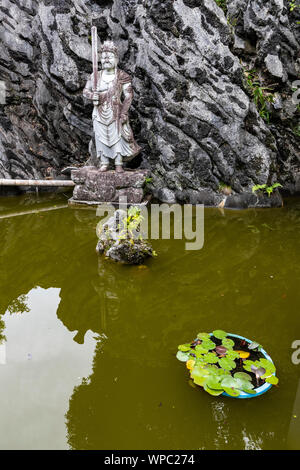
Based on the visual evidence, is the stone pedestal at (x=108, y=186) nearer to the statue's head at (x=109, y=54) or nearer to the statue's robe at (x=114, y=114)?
the statue's robe at (x=114, y=114)

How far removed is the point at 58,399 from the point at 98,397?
26 cm

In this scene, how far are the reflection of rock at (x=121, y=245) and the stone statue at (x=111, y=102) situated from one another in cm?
267

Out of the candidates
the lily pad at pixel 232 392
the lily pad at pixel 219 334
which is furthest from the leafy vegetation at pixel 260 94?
the lily pad at pixel 232 392

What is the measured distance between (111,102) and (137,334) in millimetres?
4840

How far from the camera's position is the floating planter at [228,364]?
2291 mm

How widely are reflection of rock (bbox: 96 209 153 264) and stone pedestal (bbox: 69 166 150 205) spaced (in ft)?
7.68

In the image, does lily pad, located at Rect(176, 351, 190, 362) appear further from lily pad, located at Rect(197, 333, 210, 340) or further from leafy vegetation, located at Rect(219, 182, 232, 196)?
leafy vegetation, located at Rect(219, 182, 232, 196)

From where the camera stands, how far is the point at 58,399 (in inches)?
92.1

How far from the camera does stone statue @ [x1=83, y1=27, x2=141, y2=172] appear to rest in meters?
6.43
